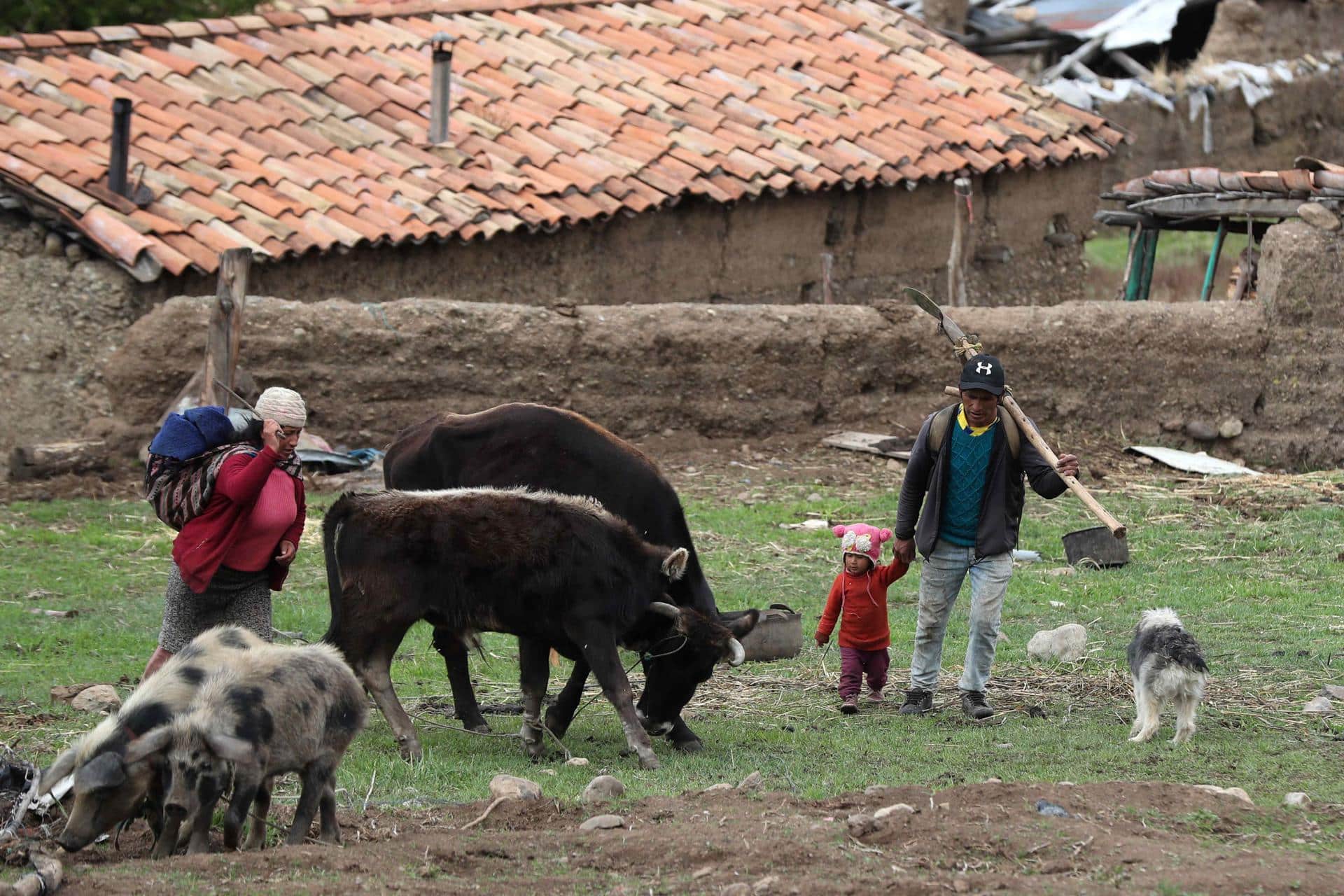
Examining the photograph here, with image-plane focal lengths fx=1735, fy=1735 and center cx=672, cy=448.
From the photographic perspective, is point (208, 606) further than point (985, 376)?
No

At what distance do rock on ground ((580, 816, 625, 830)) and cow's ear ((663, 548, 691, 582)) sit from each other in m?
1.87

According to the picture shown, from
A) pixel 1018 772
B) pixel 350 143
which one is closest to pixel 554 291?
pixel 350 143

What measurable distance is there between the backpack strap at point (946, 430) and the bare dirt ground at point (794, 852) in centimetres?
229

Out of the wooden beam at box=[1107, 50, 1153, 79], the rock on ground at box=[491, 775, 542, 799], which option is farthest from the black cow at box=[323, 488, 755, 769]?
the wooden beam at box=[1107, 50, 1153, 79]

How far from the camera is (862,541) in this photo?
29.9ft

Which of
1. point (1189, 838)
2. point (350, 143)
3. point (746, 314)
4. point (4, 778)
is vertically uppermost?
point (350, 143)

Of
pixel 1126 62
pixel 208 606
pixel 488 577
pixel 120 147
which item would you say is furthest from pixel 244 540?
pixel 1126 62

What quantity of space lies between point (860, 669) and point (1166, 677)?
1.70 metres

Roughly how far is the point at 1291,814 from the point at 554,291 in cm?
1212

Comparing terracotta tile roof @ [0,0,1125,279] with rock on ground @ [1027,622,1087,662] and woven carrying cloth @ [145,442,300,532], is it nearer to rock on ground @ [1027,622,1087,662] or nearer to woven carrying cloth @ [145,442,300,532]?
woven carrying cloth @ [145,442,300,532]

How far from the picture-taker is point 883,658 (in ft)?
30.0

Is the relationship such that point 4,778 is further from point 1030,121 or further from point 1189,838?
point 1030,121

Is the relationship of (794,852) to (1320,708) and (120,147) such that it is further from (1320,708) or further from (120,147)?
(120,147)

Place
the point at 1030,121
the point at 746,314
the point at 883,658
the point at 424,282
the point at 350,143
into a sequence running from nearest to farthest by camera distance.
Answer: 1. the point at 883,658
2. the point at 746,314
3. the point at 424,282
4. the point at 350,143
5. the point at 1030,121
